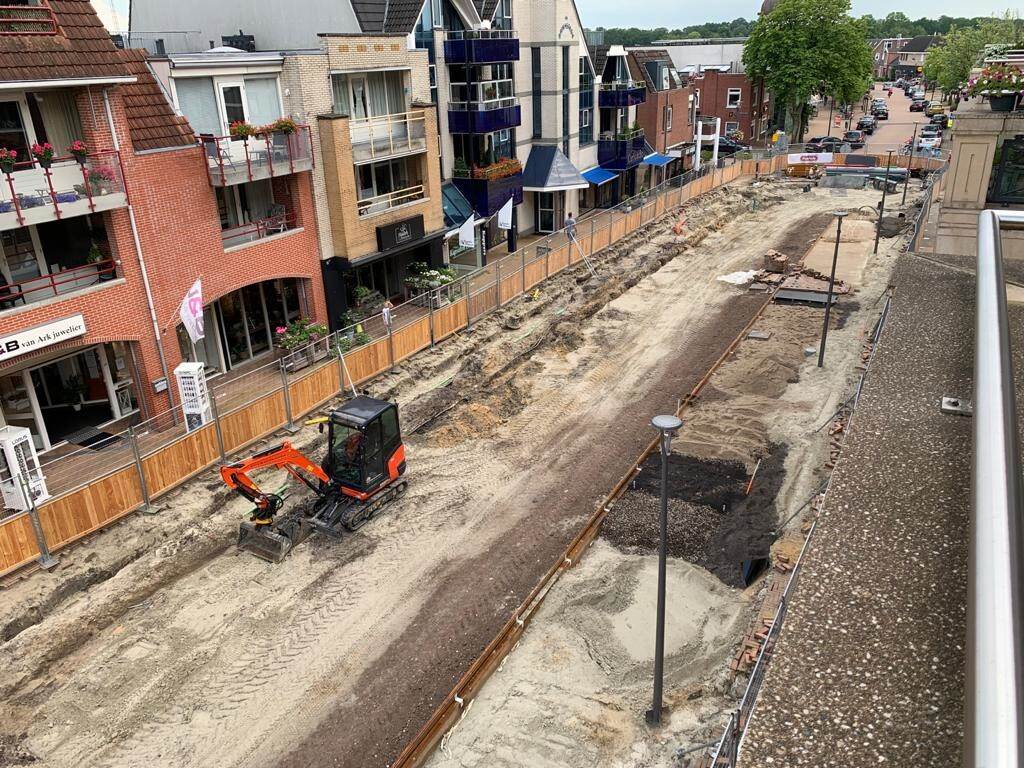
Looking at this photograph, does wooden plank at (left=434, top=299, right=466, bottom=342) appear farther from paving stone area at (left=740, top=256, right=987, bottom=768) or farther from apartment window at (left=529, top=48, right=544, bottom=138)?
apartment window at (left=529, top=48, right=544, bottom=138)

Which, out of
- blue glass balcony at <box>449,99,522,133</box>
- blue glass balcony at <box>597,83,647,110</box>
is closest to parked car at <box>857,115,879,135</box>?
blue glass balcony at <box>597,83,647,110</box>

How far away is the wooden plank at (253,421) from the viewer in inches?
768

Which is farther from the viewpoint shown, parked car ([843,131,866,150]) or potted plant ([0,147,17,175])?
parked car ([843,131,866,150])

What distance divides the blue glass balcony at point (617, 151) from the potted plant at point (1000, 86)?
2348 cm

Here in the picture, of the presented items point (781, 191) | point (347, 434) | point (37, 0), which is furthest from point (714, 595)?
point (781, 191)

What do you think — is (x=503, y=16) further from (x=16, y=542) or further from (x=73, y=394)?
(x=16, y=542)

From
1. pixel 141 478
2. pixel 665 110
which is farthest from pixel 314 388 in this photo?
pixel 665 110

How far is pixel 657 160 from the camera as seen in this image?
168 feet

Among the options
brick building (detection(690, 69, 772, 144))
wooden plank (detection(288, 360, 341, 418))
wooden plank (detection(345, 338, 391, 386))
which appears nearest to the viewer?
wooden plank (detection(288, 360, 341, 418))

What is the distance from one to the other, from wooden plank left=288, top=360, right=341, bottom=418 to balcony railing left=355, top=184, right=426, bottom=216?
20.5 ft

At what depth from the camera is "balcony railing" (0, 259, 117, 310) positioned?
18.4 m

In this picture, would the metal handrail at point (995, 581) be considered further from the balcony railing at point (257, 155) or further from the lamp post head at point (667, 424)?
the balcony railing at point (257, 155)

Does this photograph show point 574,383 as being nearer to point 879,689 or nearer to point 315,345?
point 315,345

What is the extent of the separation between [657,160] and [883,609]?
1750 inches
